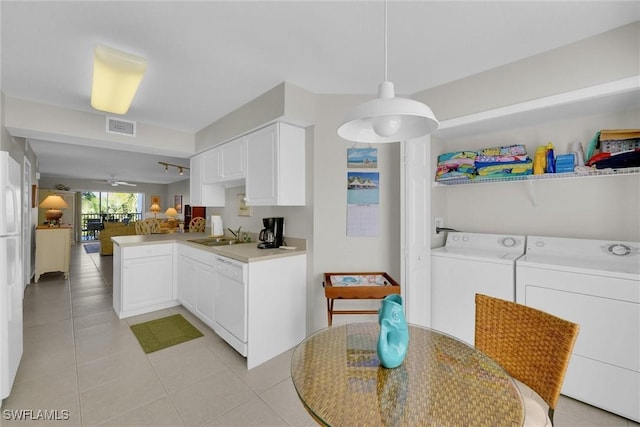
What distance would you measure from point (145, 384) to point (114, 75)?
2.23 metres

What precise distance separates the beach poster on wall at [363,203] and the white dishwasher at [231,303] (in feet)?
3.48

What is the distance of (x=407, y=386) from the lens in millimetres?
1043

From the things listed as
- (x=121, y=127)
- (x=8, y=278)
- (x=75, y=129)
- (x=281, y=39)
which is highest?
(x=281, y=39)

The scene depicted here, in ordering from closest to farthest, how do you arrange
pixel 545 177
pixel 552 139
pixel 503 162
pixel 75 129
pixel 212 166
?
pixel 545 177
pixel 552 139
pixel 503 162
pixel 75 129
pixel 212 166

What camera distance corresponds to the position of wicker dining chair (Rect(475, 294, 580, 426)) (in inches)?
48.7

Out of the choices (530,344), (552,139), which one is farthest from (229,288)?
(552,139)

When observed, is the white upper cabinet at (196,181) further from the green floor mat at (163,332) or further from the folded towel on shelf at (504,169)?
the folded towel on shelf at (504,169)

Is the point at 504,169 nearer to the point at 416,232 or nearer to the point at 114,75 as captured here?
the point at 416,232

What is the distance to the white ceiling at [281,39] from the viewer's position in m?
1.55

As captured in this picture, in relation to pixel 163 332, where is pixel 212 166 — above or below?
above

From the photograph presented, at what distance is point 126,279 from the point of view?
10.5ft

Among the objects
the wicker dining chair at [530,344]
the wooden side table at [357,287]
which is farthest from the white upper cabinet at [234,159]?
the wicker dining chair at [530,344]

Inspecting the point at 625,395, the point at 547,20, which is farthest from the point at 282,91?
the point at 625,395

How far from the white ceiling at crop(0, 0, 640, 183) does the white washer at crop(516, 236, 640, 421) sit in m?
1.47
